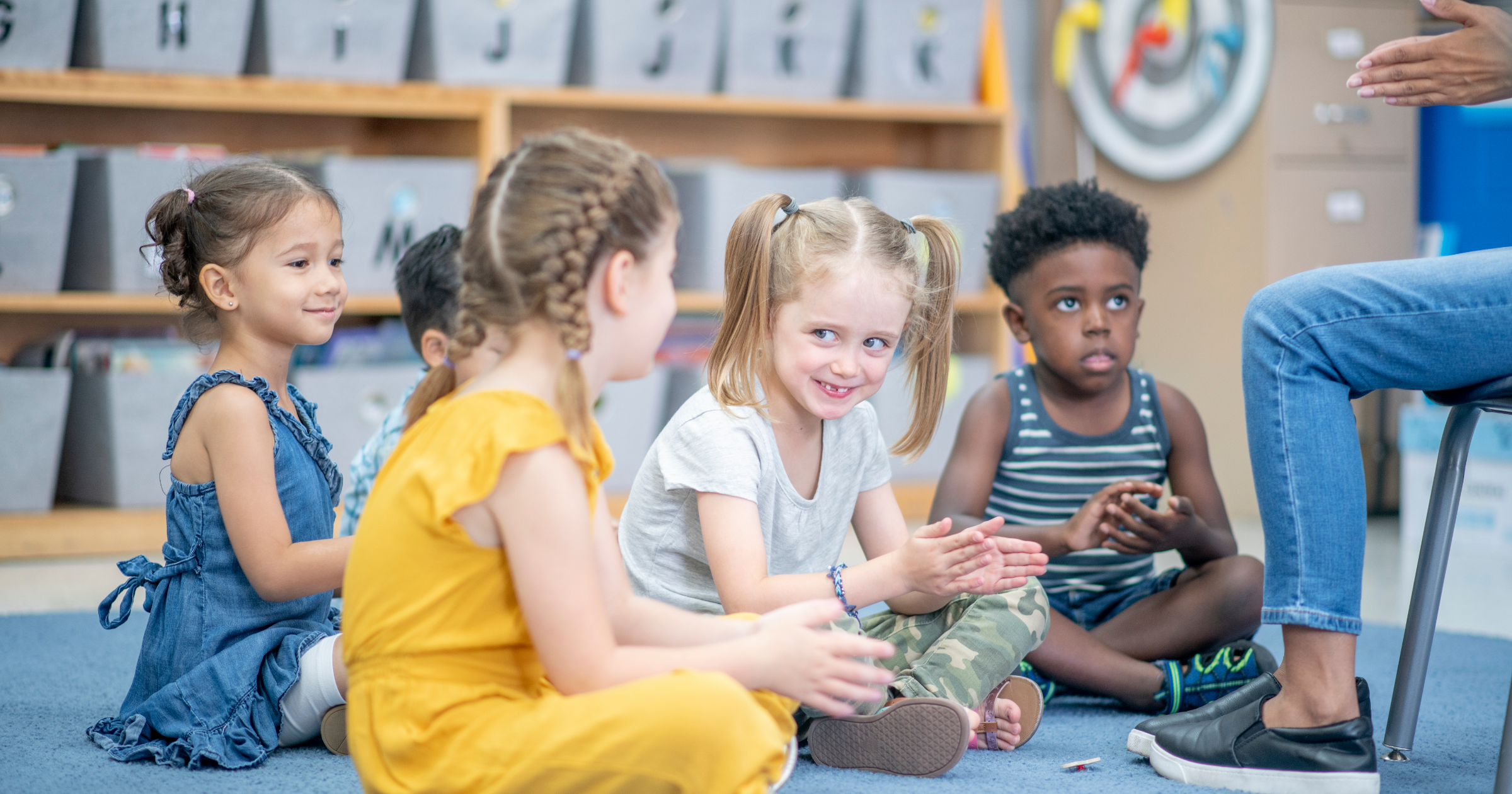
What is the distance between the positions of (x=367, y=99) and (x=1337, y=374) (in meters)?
1.81

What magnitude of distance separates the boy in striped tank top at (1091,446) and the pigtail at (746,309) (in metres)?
0.33

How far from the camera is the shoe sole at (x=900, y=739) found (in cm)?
101

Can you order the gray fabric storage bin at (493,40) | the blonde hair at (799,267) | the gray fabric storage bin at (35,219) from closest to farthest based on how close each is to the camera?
the blonde hair at (799,267), the gray fabric storage bin at (35,219), the gray fabric storage bin at (493,40)

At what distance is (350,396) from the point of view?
2.23 metres

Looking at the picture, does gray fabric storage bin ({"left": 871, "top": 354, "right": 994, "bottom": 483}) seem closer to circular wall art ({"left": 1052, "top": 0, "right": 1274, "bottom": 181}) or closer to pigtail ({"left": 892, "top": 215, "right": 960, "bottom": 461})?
circular wall art ({"left": 1052, "top": 0, "right": 1274, "bottom": 181})

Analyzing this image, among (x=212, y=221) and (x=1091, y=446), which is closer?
(x=212, y=221)

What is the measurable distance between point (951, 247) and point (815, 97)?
1468 millimetres

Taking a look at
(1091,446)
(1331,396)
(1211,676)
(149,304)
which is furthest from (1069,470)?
(149,304)

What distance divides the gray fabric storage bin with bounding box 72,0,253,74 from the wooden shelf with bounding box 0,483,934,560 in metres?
0.75

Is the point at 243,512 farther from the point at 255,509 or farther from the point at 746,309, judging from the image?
Answer: the point at 746,309

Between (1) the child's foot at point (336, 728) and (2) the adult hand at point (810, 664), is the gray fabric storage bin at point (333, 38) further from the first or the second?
(2) the adult hand at point (810, 664)

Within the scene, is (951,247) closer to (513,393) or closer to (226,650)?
(513,393)

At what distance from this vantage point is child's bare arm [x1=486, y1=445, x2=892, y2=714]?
0.74 m

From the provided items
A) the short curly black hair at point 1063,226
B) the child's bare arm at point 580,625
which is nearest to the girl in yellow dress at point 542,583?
the child's bare arm at point 580,625
